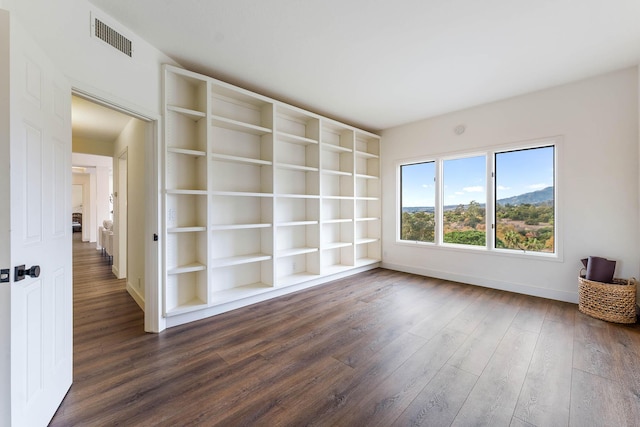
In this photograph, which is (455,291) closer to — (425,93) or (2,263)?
(425,93)

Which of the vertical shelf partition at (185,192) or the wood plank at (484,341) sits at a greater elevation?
the vertical shelf partition at (185,192)

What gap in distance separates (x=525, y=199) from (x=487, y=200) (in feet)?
1.46

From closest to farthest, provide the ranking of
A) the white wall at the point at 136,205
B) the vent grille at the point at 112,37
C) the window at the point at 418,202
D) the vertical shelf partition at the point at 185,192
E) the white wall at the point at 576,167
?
the vent grille at the point at 112,37, the vertical shelf partition at the point at 185,192, the white wall at the point at 576,167, the white wall at the point at 136,205, the window at the point at 418,202

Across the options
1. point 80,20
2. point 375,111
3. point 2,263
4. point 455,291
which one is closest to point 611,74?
point 375,111

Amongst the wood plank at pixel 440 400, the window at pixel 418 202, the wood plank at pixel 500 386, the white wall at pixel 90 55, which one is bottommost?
the wood plank at pixel 440 400

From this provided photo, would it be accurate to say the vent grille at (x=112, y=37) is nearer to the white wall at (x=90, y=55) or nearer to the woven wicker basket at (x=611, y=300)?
the white wall at (x=90, y=55)

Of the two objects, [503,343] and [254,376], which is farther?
[503,343]

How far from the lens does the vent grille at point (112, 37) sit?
77.2 inches

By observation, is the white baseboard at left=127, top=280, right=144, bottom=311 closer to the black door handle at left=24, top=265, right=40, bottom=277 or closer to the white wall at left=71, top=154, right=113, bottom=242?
the black door handle at left=24, top=265, right=40, bottom=277

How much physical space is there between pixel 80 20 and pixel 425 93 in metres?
3.52

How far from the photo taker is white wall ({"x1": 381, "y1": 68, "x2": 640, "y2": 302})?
2840mm

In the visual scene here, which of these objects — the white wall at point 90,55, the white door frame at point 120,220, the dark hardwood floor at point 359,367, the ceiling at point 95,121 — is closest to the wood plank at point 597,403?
the dark hardwood floor at point 359,367

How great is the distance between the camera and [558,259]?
3.27 meters

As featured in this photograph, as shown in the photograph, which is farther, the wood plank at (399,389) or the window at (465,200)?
the window at (465,200)
